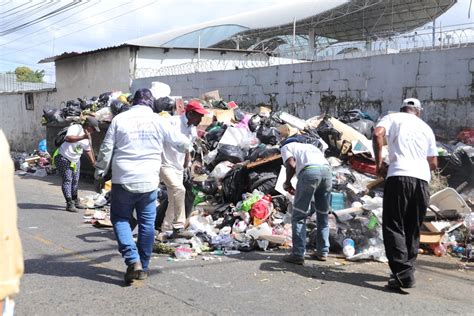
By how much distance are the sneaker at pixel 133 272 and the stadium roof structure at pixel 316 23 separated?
22181 millimetres

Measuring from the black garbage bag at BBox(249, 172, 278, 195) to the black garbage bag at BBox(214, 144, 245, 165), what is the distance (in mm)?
1097

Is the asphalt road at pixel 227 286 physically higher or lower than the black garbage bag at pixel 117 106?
lower

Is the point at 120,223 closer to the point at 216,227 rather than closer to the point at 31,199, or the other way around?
the point at 216,227

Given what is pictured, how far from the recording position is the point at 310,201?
5.56 m

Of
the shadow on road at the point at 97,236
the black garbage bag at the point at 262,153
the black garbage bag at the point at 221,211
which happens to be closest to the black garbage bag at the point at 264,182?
the black garbage bag at the point at 221,211

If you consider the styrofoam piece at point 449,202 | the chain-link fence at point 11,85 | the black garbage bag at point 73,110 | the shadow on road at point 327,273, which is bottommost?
the shadow on road at point 327,273

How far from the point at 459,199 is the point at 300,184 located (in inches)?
93.9

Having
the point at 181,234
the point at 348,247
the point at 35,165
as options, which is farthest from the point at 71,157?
the point at 35,165

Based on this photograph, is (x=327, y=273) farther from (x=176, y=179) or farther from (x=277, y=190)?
(x=277, y=190)

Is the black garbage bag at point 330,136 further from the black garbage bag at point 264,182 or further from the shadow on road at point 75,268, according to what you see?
the shadow on road at point 75,268

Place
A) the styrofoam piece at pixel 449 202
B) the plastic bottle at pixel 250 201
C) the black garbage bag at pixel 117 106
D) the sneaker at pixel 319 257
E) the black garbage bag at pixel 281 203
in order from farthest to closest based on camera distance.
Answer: the black garbage bag at pixel 117 106 < the black garbage bag at pixel 281 203 < the plastic bottle at pixel 250 201 < the styrofoam piece at pixel 449 202 < the sneaker at pixel 319 257

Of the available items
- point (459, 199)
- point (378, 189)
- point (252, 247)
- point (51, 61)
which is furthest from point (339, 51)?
point (51, 61)

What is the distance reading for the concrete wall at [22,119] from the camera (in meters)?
21.7

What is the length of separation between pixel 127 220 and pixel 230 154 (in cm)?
426
